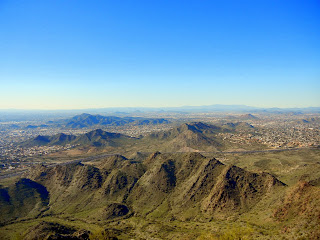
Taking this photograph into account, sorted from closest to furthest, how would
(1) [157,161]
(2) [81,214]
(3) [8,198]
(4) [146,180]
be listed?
1. (2) [81,214]
2. (3) [8,198]
3. (4) [146,180]
4. (1) [157,161]

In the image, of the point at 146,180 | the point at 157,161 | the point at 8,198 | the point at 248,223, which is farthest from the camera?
the point at 157,161

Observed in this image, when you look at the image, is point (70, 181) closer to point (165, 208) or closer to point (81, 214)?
point (81, 214)

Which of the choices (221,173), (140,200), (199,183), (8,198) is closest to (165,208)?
(140,200)

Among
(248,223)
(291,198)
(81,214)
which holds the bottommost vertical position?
(81,214)

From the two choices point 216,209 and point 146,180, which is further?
point 146,180

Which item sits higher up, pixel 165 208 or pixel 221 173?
pixel 221 173

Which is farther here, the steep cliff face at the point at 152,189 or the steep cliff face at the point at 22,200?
the steep cliff face at the point at 22,200

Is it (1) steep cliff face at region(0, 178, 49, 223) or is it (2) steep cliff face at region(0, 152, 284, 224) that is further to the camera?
(1) steep cliff face at region(0, 178, 49, 223)

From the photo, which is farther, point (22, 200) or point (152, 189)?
point (152, 189)

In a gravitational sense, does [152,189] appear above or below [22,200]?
above
